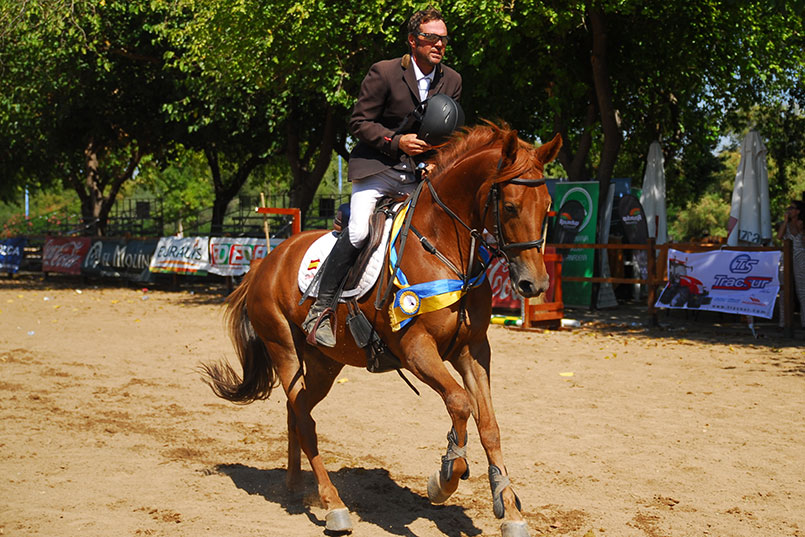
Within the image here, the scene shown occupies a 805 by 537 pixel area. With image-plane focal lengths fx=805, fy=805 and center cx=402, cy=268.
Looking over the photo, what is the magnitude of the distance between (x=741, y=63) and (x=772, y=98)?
640cm

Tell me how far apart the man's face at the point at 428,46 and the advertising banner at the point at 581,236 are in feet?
42.8

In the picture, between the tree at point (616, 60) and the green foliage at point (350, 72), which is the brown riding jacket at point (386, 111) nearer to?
the green foliage at point (350, 72)

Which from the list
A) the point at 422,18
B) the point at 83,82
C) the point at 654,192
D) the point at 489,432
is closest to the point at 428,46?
the point at 422,18

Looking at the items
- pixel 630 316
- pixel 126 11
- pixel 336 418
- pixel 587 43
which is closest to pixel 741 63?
pixel 587 43

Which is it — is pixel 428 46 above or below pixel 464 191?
above

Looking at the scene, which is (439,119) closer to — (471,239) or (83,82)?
(471,239)

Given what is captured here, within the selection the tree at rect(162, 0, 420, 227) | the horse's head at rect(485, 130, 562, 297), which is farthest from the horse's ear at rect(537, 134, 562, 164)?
the tree at rect(162, 0, 420, 227)

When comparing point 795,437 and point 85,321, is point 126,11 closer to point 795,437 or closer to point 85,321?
point 85,321

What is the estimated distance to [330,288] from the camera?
215 inches

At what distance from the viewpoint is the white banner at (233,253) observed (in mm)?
21594

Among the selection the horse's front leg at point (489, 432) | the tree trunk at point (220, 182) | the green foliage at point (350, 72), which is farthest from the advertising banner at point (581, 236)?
the tree trunk at point (220, 182)

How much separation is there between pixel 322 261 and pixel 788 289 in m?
10.6

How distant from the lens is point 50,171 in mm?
36469

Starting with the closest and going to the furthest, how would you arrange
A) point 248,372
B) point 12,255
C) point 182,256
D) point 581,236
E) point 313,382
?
1. point 313,382
2. point 248,372
3. point 581,236
4. point 182,256
5. point 12,255
